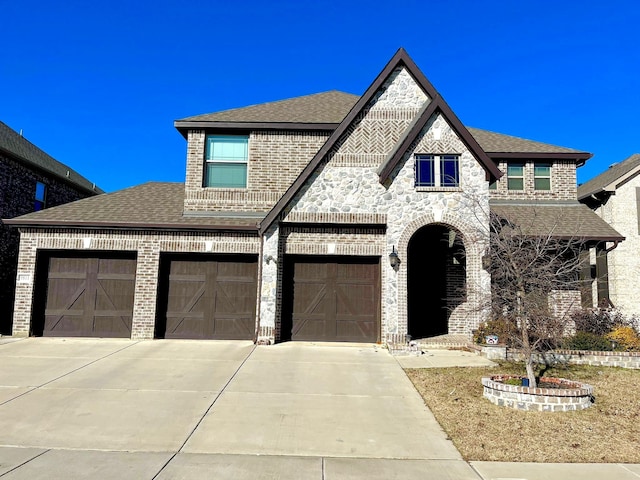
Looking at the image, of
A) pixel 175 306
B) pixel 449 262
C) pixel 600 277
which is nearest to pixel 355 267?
pixel 449 262

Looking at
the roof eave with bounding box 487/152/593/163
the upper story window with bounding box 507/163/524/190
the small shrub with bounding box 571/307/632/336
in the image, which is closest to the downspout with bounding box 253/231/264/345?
the small shrub with bounding box 571/307/632/336

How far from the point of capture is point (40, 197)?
18.7m

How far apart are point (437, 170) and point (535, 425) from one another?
817 centimetres

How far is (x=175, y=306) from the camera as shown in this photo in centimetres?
1354

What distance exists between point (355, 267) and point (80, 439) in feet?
29.8

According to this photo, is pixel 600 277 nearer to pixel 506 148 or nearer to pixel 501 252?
pixel 506 148

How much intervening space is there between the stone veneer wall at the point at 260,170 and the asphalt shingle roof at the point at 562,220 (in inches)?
267

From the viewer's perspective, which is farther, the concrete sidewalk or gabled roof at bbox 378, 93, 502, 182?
gabled roof at bbox 378, 93, 502, 182

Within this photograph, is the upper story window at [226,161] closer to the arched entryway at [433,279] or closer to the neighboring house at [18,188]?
the arched entryway at [433,279]

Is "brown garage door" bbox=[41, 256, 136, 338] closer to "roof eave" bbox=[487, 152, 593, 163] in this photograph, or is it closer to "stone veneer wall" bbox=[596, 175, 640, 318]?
"roof eave" bbox=[487, 152, 593, 163]

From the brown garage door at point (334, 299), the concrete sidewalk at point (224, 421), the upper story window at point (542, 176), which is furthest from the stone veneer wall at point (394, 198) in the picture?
the upper story window at point (542, 176)

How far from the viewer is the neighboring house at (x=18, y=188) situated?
1598cm

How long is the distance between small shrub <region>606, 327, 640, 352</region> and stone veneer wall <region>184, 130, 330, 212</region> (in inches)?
395

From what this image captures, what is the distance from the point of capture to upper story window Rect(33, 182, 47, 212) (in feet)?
60.2
